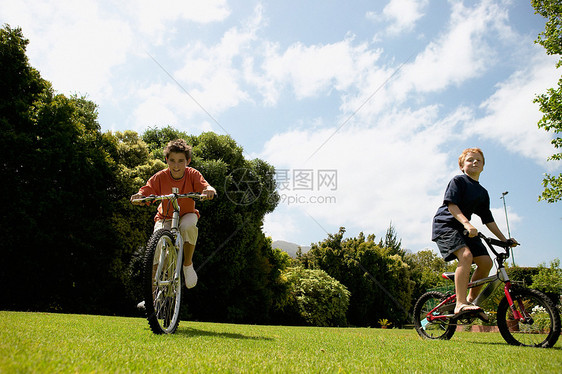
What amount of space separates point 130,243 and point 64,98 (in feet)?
20.5

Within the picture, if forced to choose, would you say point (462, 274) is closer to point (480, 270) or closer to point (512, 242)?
point (480, 270)

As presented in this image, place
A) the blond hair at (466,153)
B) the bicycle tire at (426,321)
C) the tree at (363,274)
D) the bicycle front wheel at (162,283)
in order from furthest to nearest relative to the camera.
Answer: the tree at (363,274), the bicycle tire at (426,321), the blond hair at (466,153), the bicycle front wheel at (162,283)

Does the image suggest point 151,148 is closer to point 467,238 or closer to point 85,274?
point 85,274

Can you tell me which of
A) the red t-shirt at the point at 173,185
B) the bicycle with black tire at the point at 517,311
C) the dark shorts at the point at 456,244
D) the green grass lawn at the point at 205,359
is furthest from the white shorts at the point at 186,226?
the bicycle with black tire at the point at 517,311

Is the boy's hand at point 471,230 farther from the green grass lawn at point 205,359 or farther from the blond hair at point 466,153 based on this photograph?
the green grass lawn at point 205,359

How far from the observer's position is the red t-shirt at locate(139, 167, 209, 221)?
434 centimetres

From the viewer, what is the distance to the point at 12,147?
451 inches

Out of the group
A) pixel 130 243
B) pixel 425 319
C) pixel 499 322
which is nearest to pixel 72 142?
pixel 130 243

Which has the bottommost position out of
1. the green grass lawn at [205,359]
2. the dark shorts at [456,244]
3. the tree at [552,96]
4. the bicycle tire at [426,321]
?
the green grass lawn at [205,359]

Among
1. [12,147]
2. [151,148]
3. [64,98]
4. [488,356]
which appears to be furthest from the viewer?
[151,148]

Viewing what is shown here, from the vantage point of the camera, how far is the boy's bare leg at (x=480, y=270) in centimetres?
430

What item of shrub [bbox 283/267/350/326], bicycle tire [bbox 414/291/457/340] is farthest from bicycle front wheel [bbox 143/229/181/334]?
shrub [bbox 283/267/350/326]

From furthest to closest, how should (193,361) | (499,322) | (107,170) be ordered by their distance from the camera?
(107,170), (499,322), (193,361)

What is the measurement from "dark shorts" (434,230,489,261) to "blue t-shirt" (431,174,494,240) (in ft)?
0.29
